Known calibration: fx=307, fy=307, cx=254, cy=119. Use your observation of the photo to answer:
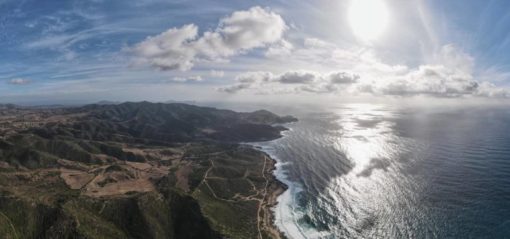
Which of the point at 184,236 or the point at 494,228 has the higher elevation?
the point at 494,228

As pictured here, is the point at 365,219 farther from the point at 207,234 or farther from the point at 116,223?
the point at 116,223

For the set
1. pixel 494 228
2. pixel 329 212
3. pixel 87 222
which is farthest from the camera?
pixel 329 212

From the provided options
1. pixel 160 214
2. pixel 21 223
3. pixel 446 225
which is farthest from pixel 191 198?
pixel 446 225

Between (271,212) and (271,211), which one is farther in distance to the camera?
(271,211)

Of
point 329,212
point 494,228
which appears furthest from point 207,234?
point 494,228

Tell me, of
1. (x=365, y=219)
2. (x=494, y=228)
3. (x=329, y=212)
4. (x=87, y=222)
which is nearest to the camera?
(x=494, y=228)

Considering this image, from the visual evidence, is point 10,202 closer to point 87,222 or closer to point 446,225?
point 87,222

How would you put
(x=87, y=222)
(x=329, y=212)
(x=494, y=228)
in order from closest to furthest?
(x=494, y=228), (x=87, y=222), (x=329, y=212)

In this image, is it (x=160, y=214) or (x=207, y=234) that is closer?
(x=207, y=234)

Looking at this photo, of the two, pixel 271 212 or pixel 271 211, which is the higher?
pixel 271 211
